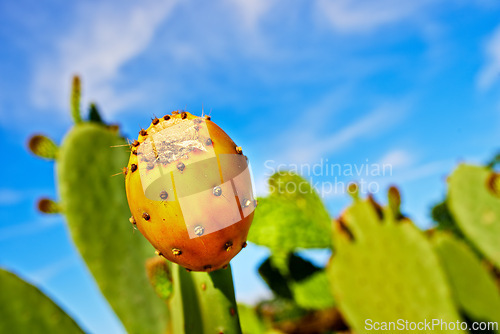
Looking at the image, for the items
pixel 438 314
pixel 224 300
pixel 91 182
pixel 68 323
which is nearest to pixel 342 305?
pixel 438 314

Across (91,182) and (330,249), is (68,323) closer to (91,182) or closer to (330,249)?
(91,182)

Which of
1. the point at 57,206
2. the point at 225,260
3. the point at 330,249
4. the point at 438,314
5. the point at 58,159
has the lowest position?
the point at 438,314

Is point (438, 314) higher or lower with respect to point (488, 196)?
lower

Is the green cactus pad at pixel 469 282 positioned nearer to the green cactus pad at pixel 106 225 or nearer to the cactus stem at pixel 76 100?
the green cactus pad at pixel 106 225

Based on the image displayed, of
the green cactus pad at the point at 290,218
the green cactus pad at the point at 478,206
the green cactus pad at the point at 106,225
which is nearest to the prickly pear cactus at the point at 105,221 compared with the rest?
the green cactus pad at the point at 106,225

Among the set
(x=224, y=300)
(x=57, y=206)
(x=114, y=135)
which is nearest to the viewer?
(x=224, y=300)

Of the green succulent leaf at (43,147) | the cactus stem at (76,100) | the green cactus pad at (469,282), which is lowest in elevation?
the green cactus pad at (469,282)

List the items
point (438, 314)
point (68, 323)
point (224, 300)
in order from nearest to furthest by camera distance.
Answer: point (224, 300), point (68, 323), point (438, 314)
